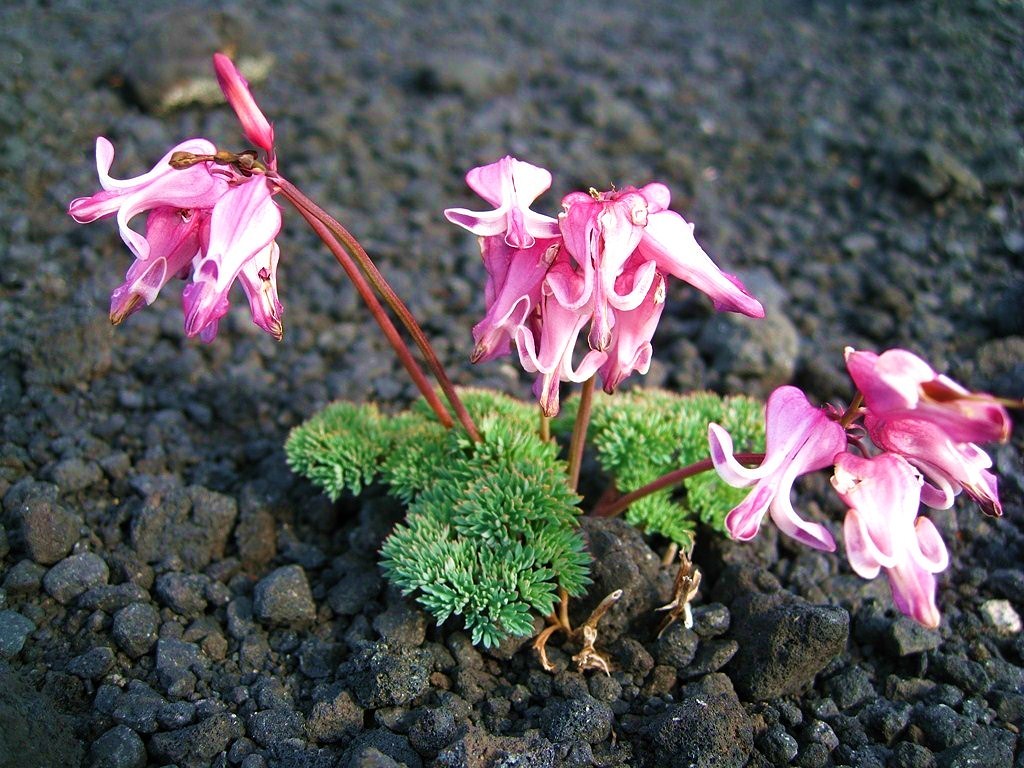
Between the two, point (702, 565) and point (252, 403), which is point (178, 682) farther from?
point (702, 565)

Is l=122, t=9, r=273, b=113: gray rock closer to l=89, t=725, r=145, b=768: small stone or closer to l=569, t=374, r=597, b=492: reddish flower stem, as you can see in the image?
l=569, t=374, r=597, b=492: reddish flower stem

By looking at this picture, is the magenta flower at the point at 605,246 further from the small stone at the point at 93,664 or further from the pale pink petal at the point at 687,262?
the small stone at the point at 93,664

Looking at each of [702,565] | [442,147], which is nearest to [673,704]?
[702,565]

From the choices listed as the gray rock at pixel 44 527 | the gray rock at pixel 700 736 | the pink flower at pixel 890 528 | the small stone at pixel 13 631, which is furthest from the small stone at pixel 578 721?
the gray rock at pixel 44 527

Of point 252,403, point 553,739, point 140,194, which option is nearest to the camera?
point 140,194

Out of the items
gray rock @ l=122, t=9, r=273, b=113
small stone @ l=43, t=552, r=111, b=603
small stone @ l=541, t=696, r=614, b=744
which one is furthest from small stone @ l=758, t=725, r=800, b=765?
gray rock @ l=122, t=9, r=273, b=113

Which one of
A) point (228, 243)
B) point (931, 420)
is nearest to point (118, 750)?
point (228, 243)
